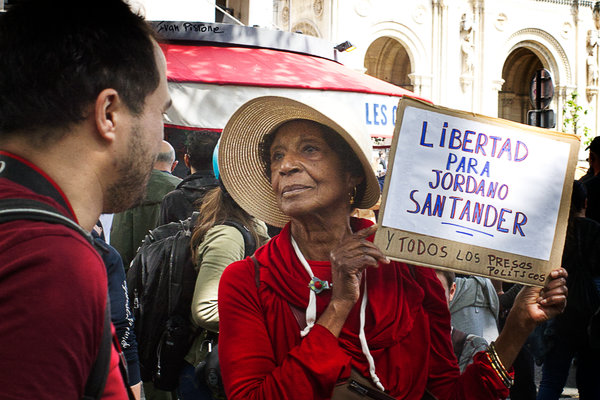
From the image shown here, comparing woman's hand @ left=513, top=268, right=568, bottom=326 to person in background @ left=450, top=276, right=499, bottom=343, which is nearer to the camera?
woman's hand @ left=513, top=268, right=568, bottom=326

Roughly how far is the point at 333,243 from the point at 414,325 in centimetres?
35

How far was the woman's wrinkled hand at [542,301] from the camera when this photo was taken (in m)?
1.99

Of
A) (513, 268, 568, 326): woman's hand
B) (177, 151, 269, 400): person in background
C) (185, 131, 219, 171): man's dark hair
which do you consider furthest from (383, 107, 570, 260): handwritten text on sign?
(185, 131, 219, 171): man's dark hair

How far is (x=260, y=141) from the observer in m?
2.21

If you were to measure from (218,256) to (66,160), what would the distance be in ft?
6.21

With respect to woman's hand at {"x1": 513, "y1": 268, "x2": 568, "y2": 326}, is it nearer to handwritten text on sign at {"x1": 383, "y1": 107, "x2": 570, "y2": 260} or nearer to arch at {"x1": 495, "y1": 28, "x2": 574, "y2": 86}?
handwritten text on sign at {"x1": 383, "y1": 107, "x2": 570, "y2": 260}

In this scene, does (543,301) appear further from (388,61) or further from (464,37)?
(388,61)

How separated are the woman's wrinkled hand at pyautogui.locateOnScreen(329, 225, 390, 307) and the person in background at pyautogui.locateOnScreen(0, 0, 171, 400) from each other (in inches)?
26.0

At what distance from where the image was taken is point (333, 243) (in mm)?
2008

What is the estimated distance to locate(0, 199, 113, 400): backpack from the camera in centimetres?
99

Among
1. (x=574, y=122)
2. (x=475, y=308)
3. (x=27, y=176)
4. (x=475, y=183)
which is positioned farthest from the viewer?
(x=574, y=122)

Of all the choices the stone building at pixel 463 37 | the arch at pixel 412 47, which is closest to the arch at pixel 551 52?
the stone building at pixel 463 37

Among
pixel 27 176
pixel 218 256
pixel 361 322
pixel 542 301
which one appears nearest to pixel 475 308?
pixel 218 256

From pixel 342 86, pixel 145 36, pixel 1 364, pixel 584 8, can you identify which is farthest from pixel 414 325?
pixel 584 8
